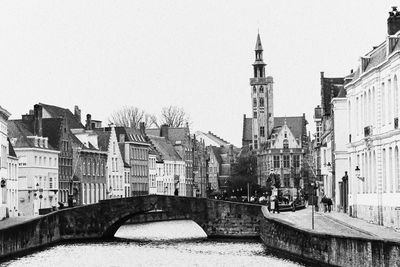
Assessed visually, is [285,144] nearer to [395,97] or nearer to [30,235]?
[30,235]

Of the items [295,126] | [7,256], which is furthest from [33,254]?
[295,126]

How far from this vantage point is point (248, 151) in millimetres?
164125

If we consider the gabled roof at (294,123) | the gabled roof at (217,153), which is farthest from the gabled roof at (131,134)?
the gabled roof at (217,153)

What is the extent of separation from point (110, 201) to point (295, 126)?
9852 cm

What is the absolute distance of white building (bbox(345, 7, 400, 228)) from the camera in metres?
42.1

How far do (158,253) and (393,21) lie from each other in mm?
14063

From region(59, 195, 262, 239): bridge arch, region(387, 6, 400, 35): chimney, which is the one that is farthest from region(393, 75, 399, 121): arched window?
region(59, 195, 262, 239): bridge arch

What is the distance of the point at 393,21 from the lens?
46156mm

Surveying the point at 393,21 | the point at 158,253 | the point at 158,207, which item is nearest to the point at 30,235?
the point at 158,253

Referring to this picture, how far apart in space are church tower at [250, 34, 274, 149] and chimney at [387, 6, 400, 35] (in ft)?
362

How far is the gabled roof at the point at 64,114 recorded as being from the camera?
3684 inches

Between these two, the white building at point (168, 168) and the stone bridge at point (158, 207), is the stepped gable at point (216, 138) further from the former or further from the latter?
the stone bridge at point (158, 207)

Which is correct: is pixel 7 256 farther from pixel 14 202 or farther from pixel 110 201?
pixel 14 202

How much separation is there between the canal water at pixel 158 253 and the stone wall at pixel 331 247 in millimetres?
663
